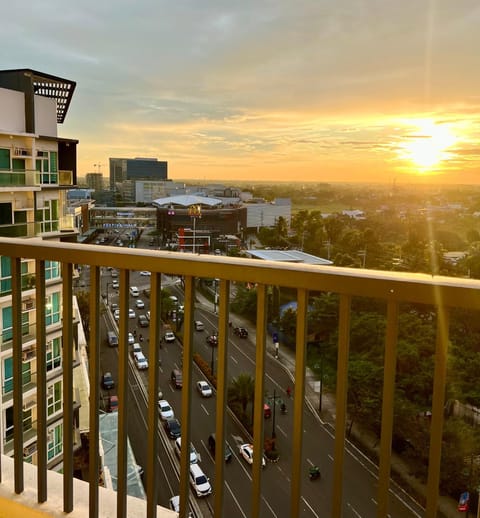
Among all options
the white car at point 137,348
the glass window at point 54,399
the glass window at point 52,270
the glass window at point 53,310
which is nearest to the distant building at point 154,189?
the glass window at point 53,310

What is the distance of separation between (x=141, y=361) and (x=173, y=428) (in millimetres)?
218

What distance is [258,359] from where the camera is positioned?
40.5 inches

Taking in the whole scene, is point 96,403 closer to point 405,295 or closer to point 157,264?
point 157,264

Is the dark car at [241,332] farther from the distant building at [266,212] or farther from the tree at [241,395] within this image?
the distant building at [266,212]

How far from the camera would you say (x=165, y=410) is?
123 cm

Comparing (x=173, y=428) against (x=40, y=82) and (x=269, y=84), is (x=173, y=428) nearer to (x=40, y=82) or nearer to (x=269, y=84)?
(x=269, y=84)

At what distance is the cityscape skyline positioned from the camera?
238 cm

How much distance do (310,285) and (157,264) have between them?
1.23 feet

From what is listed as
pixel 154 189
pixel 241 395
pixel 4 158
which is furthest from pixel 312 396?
pixel 4 158

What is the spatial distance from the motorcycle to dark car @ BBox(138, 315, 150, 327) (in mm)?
570

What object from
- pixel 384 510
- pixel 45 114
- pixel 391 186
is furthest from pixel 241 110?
pixel 384 510

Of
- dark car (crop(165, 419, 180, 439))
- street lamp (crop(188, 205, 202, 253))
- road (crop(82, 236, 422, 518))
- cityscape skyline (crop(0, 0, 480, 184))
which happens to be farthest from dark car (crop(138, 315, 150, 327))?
cityscape skyline (crop(0, 0, 480, 184))

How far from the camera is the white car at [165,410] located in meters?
1.14

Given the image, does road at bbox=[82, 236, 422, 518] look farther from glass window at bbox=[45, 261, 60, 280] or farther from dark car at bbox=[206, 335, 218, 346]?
glass window at bbox=[45, 261, 60, 280]
